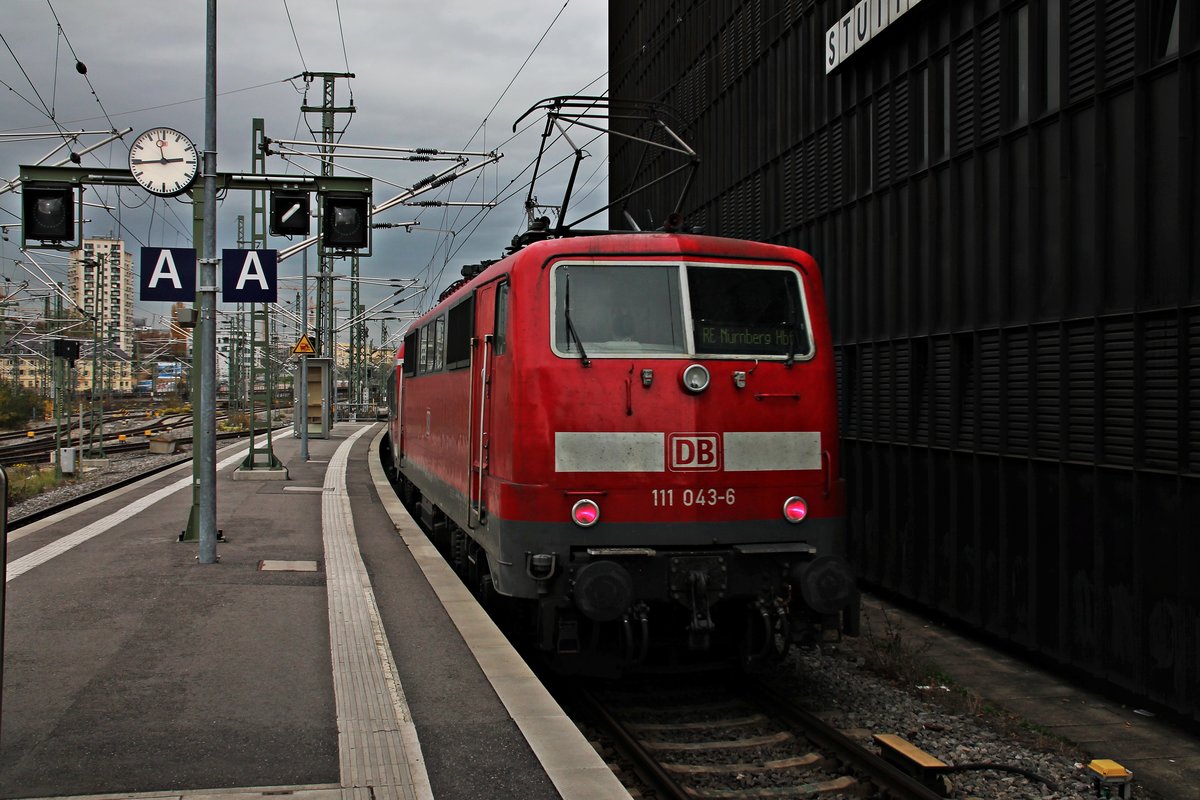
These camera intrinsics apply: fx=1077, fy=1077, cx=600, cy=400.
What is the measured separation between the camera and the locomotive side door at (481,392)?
8109 millimetres

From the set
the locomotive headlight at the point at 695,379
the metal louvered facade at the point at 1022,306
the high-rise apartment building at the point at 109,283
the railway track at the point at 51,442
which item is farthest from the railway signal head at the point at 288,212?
the high-rise apartment building at the point at 109,283

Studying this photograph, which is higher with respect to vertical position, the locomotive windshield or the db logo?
the locomotive windshield

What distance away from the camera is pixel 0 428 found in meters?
46.1

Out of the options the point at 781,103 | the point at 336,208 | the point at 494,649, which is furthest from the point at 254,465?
the point at 494,649

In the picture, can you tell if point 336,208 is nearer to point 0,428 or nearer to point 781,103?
point 781,103

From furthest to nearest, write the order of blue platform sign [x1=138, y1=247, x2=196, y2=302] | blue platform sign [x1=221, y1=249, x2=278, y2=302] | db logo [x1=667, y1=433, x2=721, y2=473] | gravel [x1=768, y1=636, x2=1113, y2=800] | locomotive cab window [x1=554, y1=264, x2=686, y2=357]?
blue platform sign [x1=221, y1=249, x2=278, y2=302] → blue platform sign [x1=138, y1=247, x2=196, y2=302] → locomotive cab window [x1=554, y1=264, x2=686, y2=357] → db logo [x1=667, y1=433, x2=721, y2=473] → gravel [x1=768, y1=636, x2=1113, y2=800]

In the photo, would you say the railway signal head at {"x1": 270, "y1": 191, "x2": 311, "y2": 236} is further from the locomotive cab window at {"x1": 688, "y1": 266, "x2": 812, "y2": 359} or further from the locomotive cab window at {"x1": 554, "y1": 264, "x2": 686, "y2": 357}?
the locomotive cab window at {"x1": 688, "y1": 266, "x2": 812, "y2": 359}

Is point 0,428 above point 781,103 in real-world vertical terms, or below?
below

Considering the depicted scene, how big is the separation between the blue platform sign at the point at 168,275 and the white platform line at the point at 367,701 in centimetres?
340

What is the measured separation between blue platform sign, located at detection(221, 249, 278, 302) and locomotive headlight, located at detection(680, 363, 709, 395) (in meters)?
6.24

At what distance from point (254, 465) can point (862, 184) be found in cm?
1365

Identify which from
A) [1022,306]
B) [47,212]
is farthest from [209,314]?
[1022,306]

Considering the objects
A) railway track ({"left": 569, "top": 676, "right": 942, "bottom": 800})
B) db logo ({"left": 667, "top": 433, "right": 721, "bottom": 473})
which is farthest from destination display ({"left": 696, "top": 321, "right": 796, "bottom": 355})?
railway track ({"left": 569, "top": 676, "right": 942, "bottom": 800})

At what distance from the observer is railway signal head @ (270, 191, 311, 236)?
42.9 feet
